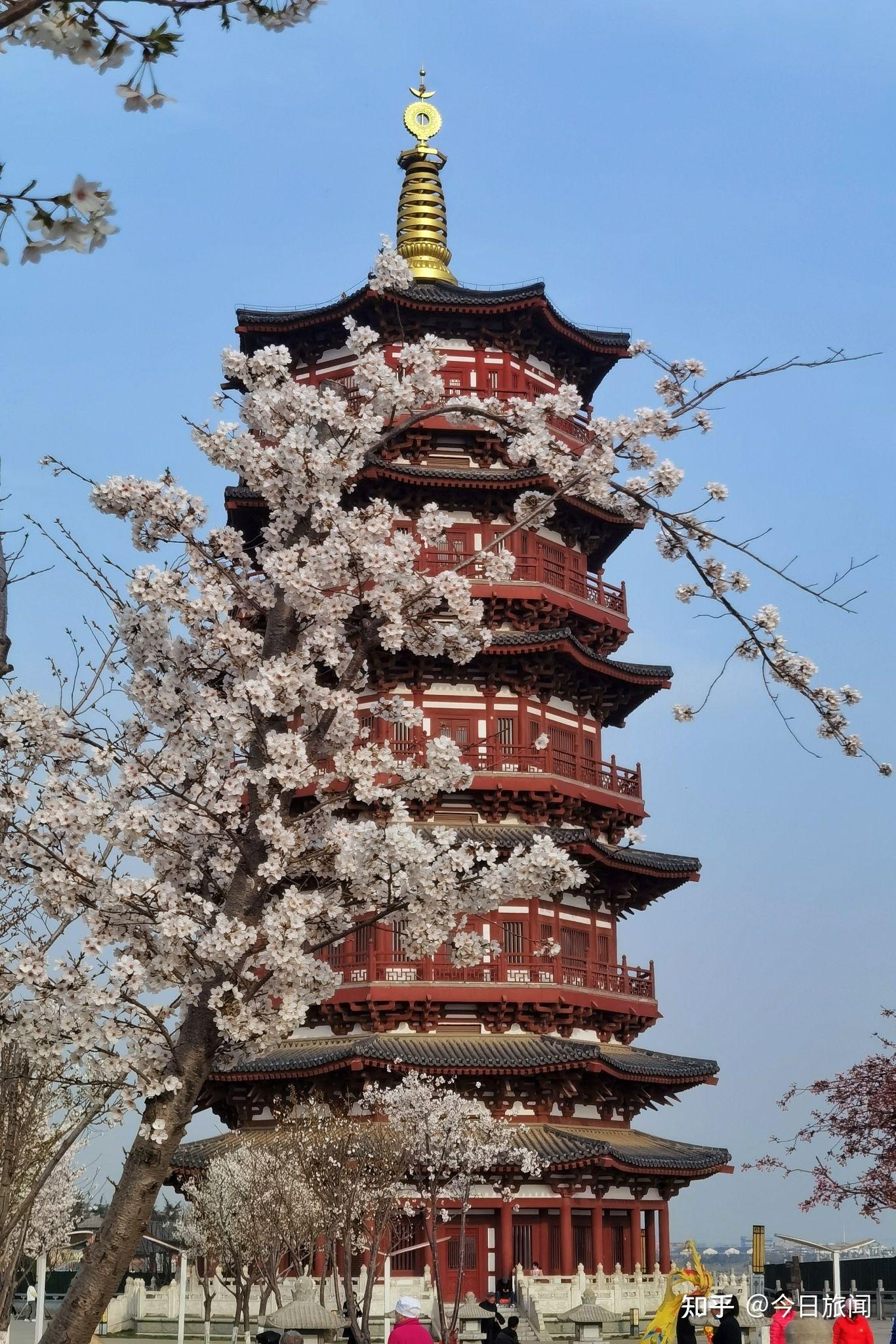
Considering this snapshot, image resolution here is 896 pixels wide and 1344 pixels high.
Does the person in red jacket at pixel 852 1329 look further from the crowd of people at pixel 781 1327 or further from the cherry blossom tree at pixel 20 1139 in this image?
the cherry blossom tree at pixel 20 1139

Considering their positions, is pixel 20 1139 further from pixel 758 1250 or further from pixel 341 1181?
pixel 758 1250

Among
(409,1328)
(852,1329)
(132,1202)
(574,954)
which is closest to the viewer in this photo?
(132,1202)

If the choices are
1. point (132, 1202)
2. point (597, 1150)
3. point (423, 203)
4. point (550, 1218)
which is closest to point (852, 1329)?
point (132, 1202)

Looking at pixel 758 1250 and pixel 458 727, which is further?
pixel 758 1250

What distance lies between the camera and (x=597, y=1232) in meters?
41.2

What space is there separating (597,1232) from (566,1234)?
46.5 inches

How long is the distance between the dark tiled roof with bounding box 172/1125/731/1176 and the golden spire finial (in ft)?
85.9

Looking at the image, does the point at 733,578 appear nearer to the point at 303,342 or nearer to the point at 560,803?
the point at 560,803

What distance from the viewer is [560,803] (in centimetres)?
4434

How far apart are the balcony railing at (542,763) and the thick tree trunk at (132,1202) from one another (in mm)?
28767

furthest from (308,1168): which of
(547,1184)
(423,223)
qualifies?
(423,223)

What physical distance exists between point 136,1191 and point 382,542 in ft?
18.3

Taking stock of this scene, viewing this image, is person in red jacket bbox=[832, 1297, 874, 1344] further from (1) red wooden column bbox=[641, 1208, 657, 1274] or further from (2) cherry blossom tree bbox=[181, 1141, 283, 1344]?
(1) red wooden column bbox=[641, 1208, 657, 1274]

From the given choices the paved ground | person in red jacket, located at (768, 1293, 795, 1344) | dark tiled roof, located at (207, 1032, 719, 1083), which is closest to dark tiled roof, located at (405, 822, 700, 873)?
dark tiled roof, located at (207, 1032, 719, 1083)
